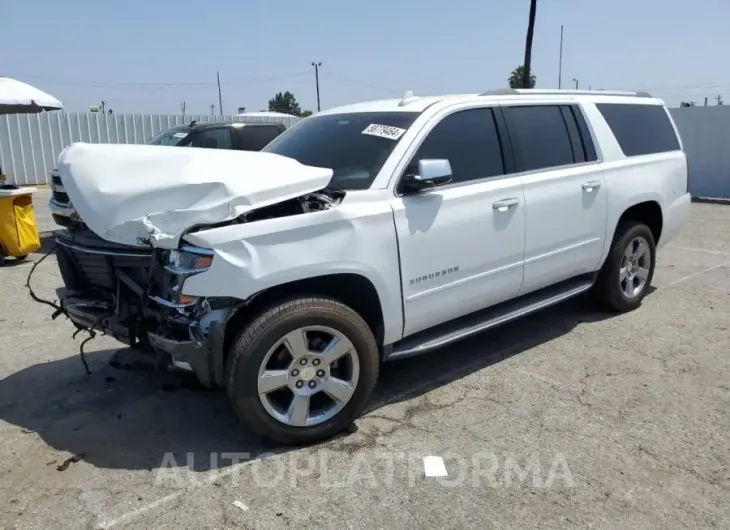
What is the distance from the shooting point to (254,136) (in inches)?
416

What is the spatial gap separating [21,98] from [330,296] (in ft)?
26.8

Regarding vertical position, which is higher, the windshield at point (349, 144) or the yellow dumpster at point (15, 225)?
the windshield at point (349, 144)

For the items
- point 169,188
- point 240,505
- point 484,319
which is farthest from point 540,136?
point 240,505

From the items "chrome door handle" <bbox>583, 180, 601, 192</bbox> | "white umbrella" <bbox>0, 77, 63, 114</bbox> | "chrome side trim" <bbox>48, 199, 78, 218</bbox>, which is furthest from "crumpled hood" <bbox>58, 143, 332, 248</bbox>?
"white umbrella" <bbox>0, 77, 63, 114</bbox>

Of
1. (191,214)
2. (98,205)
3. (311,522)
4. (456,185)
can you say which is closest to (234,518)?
(311,522)

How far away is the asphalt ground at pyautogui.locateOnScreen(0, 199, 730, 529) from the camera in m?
2.89

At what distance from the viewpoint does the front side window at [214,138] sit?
33.1 feet

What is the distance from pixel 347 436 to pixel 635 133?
3.86m

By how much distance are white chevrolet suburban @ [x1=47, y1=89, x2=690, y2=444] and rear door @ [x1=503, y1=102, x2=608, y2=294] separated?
16mm

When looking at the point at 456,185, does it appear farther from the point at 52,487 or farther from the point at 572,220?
the point at 52,487

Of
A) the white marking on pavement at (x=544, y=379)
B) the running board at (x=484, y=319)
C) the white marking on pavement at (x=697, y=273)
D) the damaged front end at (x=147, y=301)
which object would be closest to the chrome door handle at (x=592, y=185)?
the running board at (x=484, y=319)

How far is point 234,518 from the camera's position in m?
2.86

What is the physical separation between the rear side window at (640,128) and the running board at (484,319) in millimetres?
1270

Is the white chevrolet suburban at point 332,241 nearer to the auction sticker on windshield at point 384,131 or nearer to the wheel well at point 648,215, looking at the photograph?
the auction sticker on windshield at point 384,131
